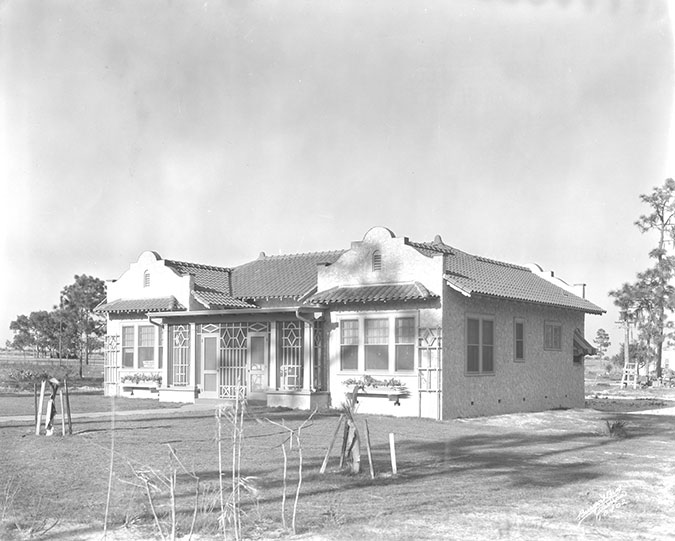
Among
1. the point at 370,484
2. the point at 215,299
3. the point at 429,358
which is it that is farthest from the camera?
the point at 215,299

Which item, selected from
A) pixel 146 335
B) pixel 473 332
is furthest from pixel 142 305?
pixel 473 332

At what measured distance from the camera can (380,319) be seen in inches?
859

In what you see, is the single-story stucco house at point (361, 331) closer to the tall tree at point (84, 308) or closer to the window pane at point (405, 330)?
the window pane at point (405, 330)

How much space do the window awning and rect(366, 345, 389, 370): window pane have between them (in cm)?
831

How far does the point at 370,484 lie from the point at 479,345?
40.3 feet

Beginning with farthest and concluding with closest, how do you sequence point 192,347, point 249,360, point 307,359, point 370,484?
point 192,347 → point 249,360 → point 307,359 → point 370,484

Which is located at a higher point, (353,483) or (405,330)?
(405,330)

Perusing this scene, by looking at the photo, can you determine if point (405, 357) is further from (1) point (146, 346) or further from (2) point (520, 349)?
(1) point (146, 346)

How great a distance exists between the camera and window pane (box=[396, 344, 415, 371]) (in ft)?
70.1

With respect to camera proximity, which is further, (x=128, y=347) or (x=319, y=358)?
(x=128, y=347)

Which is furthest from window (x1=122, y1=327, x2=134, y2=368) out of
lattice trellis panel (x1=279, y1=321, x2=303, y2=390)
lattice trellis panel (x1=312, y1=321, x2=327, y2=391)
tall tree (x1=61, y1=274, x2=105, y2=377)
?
tall tree (x1=61, y1=274, x2=105, y2=377)

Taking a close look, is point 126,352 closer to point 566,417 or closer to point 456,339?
point 456,339

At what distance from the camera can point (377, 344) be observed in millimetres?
21906

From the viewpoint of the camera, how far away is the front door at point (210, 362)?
25.6m
